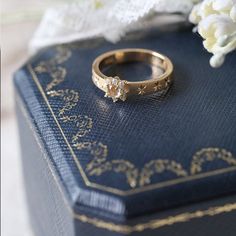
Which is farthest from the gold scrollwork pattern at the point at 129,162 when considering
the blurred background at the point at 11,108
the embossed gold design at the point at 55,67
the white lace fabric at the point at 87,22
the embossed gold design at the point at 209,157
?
the blurred background at the point at 11,108

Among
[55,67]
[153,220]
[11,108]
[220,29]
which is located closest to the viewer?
[153,220]

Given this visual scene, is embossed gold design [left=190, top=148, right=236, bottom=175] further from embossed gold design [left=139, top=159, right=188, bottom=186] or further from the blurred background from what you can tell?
the blurred background

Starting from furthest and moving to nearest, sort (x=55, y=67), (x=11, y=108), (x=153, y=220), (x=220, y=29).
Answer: (x=11, y=108) < (x=55, y=67) < (x=220, y=29) < (x=153, y=220)

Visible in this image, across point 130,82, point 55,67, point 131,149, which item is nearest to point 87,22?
point 55,67

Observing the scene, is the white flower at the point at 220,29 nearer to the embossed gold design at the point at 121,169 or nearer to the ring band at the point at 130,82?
the ring band at the point at 130,82

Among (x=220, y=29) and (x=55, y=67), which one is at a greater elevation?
(x=220, y=29)

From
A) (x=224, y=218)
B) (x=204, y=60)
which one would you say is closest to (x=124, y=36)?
(x=204, y=60)

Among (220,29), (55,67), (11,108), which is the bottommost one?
(11,108)

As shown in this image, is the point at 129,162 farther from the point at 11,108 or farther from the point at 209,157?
the point at 11,108
